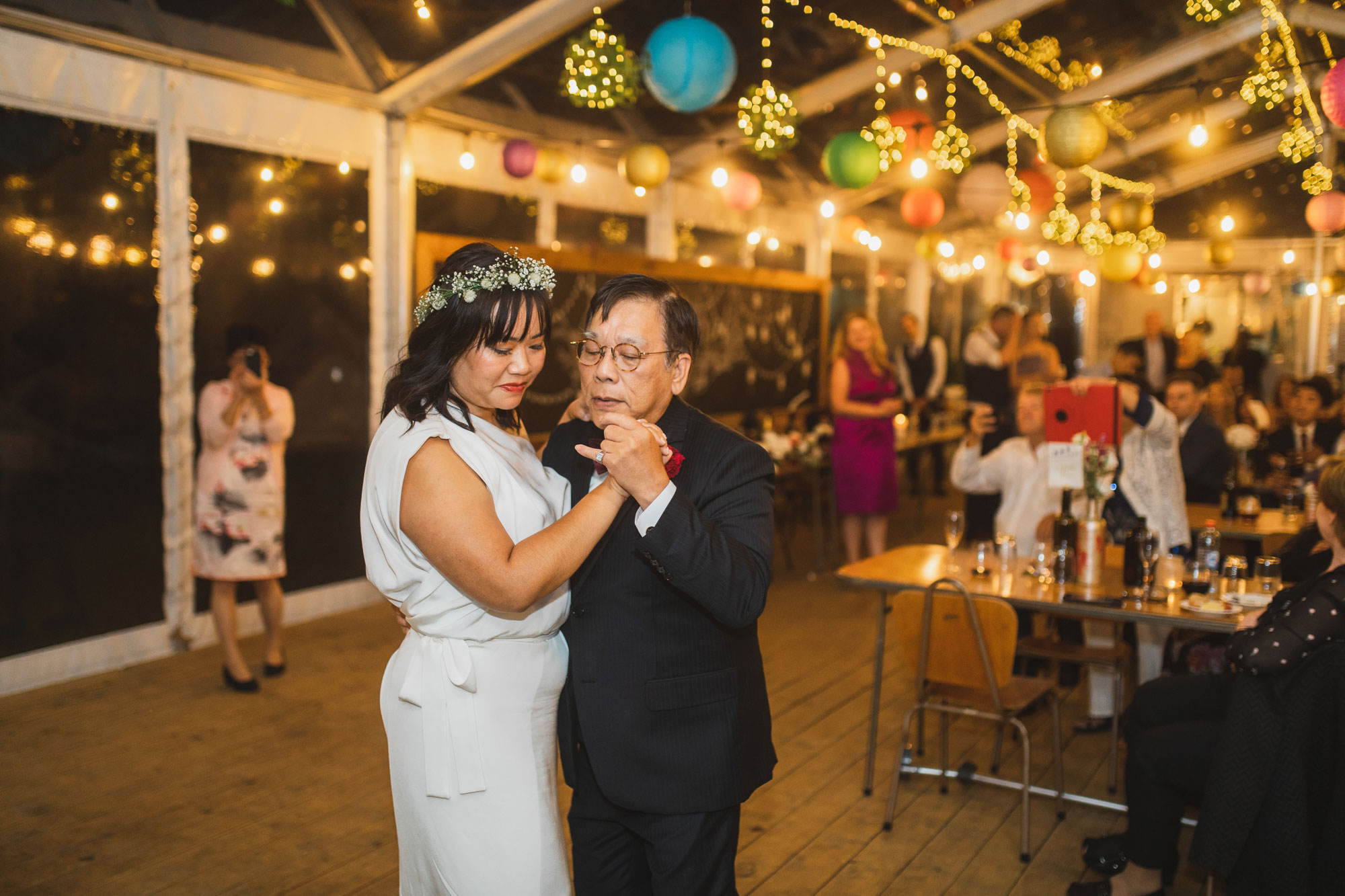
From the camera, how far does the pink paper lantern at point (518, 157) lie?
20.9ft

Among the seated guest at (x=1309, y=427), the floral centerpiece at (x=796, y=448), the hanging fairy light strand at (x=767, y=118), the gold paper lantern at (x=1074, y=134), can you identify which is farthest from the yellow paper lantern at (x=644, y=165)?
the seated guest at (x=1309, y=427)

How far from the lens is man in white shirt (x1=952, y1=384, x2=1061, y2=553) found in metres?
4.41

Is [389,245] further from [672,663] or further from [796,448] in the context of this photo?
[672,663]

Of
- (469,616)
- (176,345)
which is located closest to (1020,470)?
(469,616)

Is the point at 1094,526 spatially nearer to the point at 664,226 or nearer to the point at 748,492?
the point at 748,492

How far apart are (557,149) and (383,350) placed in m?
1.72

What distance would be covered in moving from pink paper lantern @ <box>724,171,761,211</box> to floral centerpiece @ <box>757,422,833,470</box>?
67.2 inches

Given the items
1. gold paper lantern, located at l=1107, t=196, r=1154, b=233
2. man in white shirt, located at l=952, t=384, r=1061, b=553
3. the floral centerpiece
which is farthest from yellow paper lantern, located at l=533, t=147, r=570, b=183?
gold paper lantern, located at l=1107, t=196, r=1154, b=233

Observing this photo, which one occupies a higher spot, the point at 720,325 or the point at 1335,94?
the point at 1335,94

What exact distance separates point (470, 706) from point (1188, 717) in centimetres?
247

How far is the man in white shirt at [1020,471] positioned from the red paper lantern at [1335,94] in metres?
1.65

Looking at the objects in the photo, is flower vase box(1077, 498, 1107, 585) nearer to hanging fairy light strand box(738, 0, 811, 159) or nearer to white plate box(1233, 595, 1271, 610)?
white plate box(1233, 595, 1271, 610)

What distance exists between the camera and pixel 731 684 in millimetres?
1860

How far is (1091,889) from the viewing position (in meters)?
3.04
